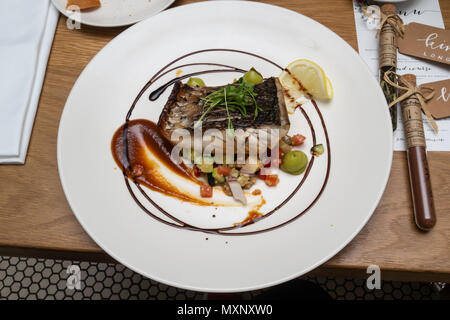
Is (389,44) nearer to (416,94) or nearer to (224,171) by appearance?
(416,94)

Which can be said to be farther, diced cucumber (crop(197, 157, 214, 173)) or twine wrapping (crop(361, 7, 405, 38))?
twine wrapping (crop(361, 7, 405, 38))

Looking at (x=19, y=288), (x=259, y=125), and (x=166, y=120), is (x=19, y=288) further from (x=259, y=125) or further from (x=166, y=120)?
(x=259, y=125)

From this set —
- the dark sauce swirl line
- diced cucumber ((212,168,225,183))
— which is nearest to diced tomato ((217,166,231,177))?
diced cucumber ((212,168,225,183))

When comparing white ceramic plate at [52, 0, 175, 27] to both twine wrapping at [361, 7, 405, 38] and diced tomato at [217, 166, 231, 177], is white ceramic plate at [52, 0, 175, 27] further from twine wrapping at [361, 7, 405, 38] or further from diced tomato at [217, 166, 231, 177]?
twine wrapping at [361, 7, 405, 38]

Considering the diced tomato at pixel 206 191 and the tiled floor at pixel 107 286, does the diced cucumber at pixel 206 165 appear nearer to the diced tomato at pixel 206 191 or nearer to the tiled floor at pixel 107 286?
the diced tomato at pixel 206 191

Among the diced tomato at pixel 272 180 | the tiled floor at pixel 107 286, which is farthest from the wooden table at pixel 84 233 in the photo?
the tiled floor at pixel 107 286
